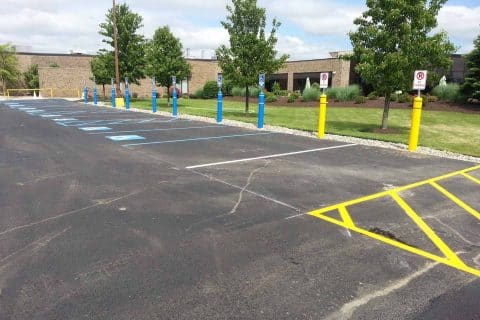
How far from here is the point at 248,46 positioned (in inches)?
801

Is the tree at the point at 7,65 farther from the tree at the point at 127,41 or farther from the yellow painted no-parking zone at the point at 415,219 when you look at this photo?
the yellow painted no-parking zone at the point at 415,219

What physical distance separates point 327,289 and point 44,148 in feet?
30.1

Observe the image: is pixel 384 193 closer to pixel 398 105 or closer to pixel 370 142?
pixel 370 142

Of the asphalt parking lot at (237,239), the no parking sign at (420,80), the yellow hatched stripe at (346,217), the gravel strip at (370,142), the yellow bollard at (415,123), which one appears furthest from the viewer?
the yellow bollard at (415,123)

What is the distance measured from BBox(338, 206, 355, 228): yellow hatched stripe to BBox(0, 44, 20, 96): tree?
2093 inches

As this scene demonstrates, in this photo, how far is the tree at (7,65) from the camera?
163 ft

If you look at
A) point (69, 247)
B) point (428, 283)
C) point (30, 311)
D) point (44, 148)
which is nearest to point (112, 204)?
point (69, 247)

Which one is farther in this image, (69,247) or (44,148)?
(44,148)

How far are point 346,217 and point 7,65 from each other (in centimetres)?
5463

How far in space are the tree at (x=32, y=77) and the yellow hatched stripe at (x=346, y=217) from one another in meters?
55.3

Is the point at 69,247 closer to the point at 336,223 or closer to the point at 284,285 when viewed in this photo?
the point at 284,285

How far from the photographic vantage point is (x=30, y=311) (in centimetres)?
324

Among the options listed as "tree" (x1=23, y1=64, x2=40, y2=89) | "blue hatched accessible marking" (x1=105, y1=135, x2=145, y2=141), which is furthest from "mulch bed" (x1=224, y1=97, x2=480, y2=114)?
"tree" (x1=23, y1=64, x2=40, y2=89)

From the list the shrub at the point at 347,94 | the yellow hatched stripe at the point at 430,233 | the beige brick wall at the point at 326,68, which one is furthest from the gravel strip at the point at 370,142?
the beige brick wall at the point at 326,68
